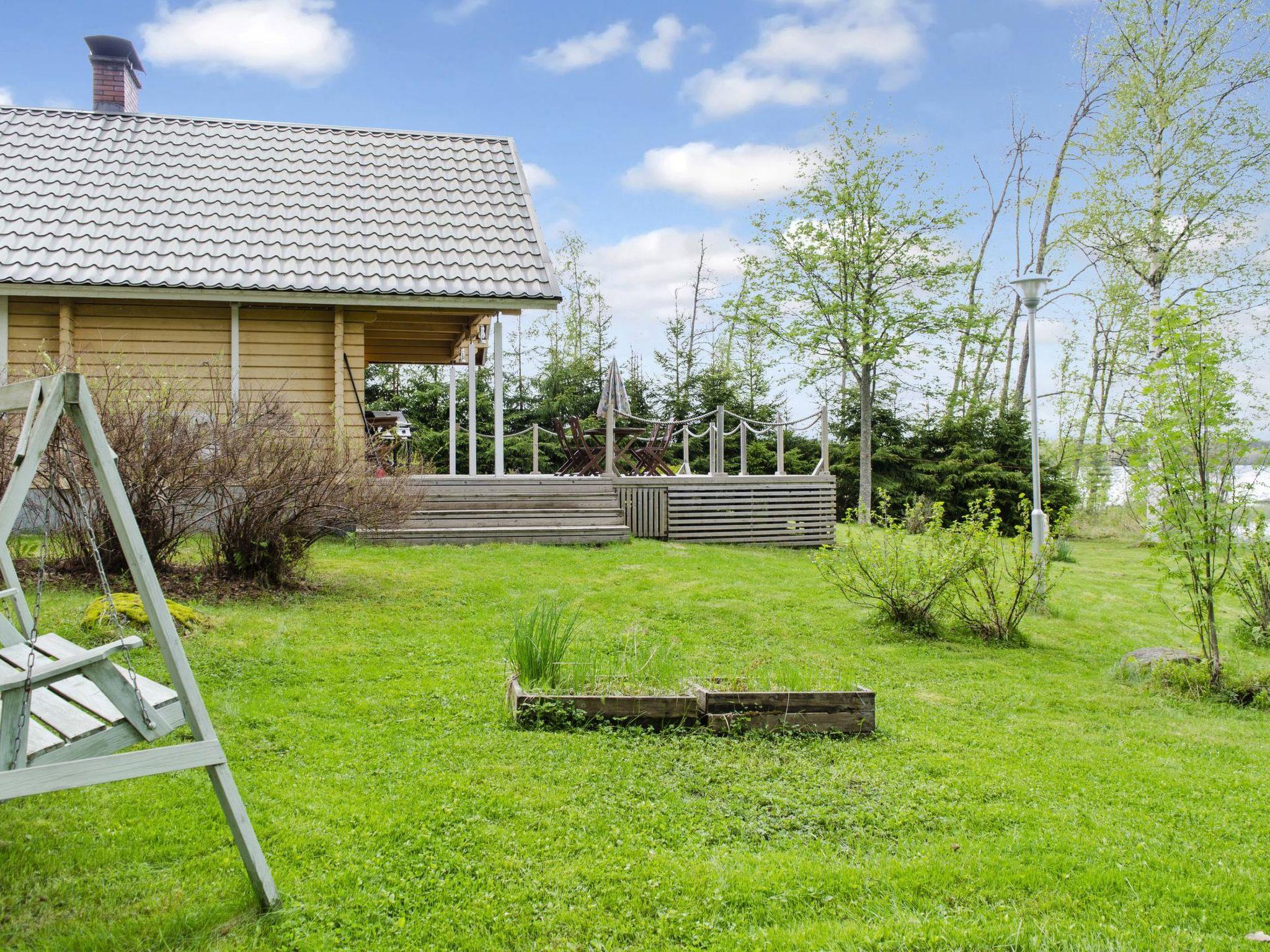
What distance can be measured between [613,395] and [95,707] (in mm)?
12384

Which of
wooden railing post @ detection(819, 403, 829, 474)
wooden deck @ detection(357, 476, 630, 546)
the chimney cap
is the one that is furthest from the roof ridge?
wooden railing post @ detection(819, 403, 829, 474)

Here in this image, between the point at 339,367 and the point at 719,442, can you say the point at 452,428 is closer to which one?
the point at 339,367

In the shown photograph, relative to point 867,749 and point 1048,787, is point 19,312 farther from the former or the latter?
point 1048,787

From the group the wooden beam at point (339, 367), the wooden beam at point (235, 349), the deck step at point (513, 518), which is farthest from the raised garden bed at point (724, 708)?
the wooden beam at point (235, 349)

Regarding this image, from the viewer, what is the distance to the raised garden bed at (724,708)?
519 centimetres

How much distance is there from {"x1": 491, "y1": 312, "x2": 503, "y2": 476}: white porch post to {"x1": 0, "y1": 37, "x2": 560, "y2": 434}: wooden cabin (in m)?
0.20

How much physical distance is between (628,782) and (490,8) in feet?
44.5

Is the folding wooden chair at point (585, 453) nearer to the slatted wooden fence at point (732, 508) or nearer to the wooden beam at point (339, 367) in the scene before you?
the slatted wooden fence at point (732, 508)

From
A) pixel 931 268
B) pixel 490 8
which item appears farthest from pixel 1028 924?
pixel 931 268

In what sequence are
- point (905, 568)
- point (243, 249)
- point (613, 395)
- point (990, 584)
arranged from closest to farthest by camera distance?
point (990, 584) < point (905, 568) < point (243, 249) < point (613, 395)

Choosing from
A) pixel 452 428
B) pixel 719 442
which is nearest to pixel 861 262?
pixel 719 442

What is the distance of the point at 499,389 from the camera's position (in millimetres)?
13125

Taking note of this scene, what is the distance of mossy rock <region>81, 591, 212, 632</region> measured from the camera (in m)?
6.12

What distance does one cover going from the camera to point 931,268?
21.2m
